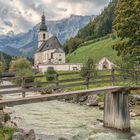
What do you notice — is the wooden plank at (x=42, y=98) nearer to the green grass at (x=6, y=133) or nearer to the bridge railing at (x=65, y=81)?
the bridge railing at (x=65, y=81)

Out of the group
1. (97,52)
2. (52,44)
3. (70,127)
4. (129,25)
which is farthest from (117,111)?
(52,44)

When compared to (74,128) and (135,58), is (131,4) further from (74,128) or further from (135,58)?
(74,128)

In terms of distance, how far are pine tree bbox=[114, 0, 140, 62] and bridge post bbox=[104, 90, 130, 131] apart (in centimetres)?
1446

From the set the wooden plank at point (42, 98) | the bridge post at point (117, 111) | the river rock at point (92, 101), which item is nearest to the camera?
the wooden plank at point (42, 98)

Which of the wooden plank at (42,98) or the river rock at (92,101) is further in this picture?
the river rock at (92,101)

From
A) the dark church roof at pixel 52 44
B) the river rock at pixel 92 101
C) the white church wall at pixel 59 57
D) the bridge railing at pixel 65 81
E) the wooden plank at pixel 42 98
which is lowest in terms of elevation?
the river rock at pixel 92 101

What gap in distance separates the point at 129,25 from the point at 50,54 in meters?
118

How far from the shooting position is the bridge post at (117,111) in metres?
23.2

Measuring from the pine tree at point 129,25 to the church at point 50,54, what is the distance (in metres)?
80.6

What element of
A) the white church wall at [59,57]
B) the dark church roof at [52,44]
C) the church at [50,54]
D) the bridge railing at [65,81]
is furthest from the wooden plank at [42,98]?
the dark church roof at [52,44]

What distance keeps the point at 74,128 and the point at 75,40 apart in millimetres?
145733

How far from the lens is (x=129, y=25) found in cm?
3769

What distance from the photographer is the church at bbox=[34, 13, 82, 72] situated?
414 ft

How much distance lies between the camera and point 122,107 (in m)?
23.3
